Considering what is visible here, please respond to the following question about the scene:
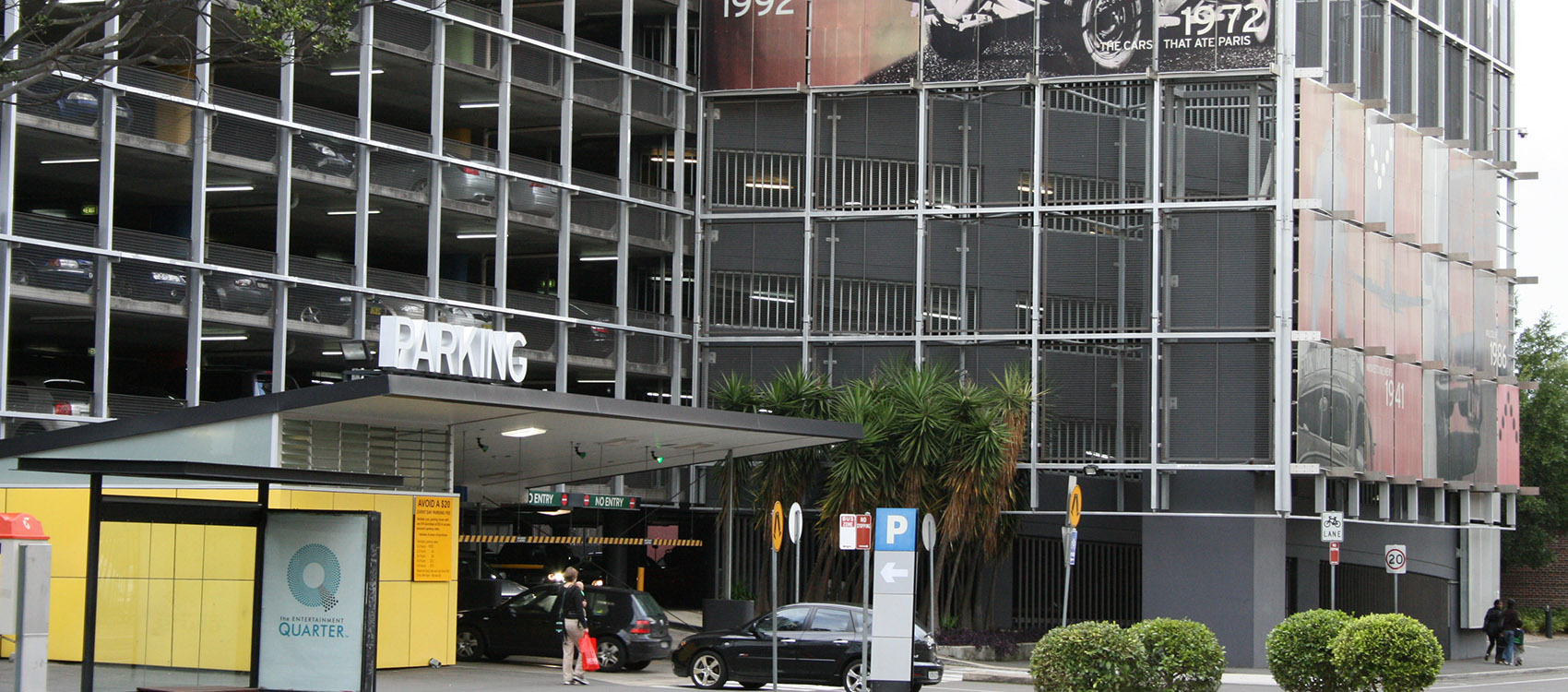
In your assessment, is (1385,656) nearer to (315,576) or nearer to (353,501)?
(315,576)

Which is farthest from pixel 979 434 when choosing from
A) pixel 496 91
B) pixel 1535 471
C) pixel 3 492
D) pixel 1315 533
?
pixel 1535 471

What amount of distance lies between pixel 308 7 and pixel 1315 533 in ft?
89.9

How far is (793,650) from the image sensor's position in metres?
25.3

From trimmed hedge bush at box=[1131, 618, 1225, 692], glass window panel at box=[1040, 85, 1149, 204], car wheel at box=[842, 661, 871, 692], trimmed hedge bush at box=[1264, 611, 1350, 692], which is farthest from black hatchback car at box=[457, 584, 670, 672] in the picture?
glass window panel at box=[1040, 85, 1149, 204]

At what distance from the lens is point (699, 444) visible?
30406mm

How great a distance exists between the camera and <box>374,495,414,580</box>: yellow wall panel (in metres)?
24.6

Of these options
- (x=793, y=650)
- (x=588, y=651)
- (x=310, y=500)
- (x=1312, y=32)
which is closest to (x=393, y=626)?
(x=310, y=500)

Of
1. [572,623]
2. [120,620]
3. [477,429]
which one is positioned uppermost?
[477,429]

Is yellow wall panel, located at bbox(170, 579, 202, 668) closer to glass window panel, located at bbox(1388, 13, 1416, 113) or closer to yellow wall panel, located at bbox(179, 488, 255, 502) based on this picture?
yellow wall panel, located at bbox(179, 488, 255, 502)

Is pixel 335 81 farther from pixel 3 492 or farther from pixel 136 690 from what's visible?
pixel 136 690

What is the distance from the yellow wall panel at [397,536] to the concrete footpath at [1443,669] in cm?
1015

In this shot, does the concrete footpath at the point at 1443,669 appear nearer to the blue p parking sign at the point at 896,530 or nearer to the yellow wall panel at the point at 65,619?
the blue p parking sign at the point at 896,530

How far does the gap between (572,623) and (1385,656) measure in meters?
10.4

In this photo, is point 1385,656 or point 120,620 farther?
point 1385,656
